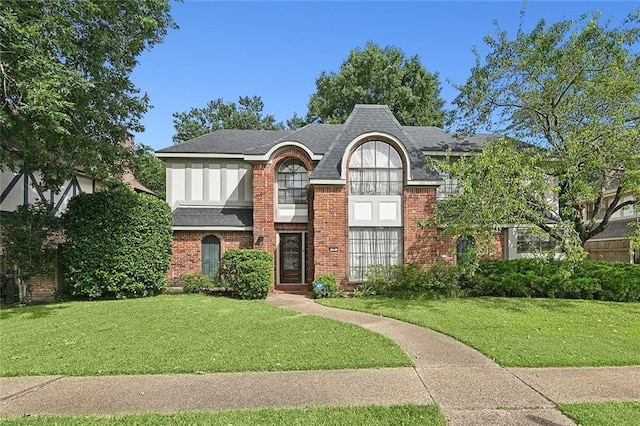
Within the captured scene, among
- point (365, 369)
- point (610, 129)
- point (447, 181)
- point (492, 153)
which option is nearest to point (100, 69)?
point (365, 369)

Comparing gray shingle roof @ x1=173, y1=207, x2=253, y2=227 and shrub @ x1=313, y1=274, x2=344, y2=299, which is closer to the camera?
shrub @ x1=313, y1=274, x2=344, y2=299

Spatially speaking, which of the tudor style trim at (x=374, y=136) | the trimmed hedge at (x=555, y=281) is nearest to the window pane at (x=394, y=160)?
the tudor style trim at (x=374, y=136)

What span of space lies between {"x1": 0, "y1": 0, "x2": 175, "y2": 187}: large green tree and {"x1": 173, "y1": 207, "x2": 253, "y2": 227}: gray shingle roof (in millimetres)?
3375

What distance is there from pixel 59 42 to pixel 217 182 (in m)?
8.31

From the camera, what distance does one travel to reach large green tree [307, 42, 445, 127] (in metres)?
30.7

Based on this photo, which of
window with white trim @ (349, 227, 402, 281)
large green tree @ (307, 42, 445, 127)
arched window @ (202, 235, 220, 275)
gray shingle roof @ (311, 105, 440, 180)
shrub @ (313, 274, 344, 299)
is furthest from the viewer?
large green tree @ (307, 42, 445, 127)

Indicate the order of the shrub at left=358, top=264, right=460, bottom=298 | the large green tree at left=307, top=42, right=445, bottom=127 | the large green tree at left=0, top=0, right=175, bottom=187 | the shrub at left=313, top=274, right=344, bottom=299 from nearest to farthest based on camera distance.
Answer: the large green tree at left=0, top=0, right=175, bottom=187 < the shrub at left=358, top=264, right=460, bottom=298 < the shrub at left=313, top=274, right=344, bottom=299 < the large green tree at left=307, top=42, right=445, bottom=127

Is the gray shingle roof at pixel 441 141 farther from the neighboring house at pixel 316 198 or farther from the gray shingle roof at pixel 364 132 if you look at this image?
the gray shingle roof at pixel 364 132

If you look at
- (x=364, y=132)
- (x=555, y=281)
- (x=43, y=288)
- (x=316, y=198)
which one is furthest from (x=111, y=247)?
(x=555, y=281)

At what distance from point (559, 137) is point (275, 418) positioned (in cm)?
1383

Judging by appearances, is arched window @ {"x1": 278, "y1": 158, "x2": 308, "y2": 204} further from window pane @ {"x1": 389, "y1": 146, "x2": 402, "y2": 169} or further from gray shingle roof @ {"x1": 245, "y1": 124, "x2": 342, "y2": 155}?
window pane @ {"x1": 389, "y1": 146, "x2": 402, "y2": 169}

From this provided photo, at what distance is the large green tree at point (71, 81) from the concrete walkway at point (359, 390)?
6.69m

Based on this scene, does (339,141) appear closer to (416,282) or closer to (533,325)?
(416,282)

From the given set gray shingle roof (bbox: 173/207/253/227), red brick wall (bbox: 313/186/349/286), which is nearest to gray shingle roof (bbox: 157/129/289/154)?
gray shingle roof (bbox: 173/207/253/227)
